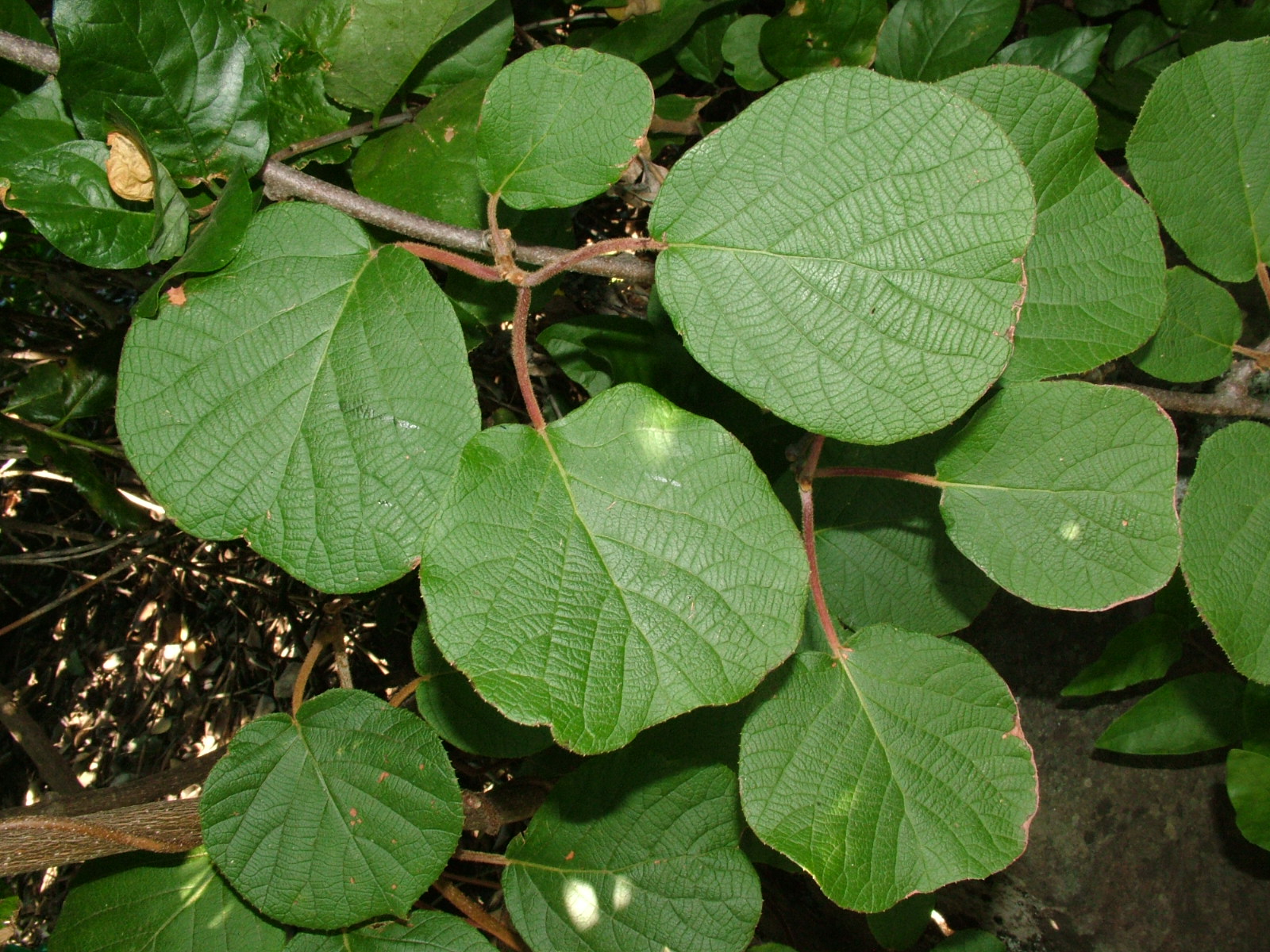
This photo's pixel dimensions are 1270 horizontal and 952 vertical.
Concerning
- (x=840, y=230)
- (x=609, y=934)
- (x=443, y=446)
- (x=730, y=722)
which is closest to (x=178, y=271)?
(x=443, y=446)

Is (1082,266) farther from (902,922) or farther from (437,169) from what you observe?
(902,922)

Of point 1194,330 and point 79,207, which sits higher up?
point 79,207

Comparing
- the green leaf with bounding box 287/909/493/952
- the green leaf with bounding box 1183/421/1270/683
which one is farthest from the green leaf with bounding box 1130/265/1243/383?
the green leaf with bounding box 287/909/493/952

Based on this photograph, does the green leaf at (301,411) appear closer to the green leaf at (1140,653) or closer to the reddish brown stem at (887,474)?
the reddish brown stem at (887,474)

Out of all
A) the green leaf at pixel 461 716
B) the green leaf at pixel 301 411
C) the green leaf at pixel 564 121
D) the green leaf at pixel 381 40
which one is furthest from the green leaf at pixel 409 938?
the green leaf at pixel 381 40

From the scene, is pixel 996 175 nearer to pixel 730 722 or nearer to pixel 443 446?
pixel 443 446

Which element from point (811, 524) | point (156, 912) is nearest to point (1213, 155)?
point (811, 524)

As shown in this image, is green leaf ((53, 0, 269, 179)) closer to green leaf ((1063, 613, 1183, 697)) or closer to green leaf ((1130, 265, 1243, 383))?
green leaf ((1130, 265, 1243, 383))
